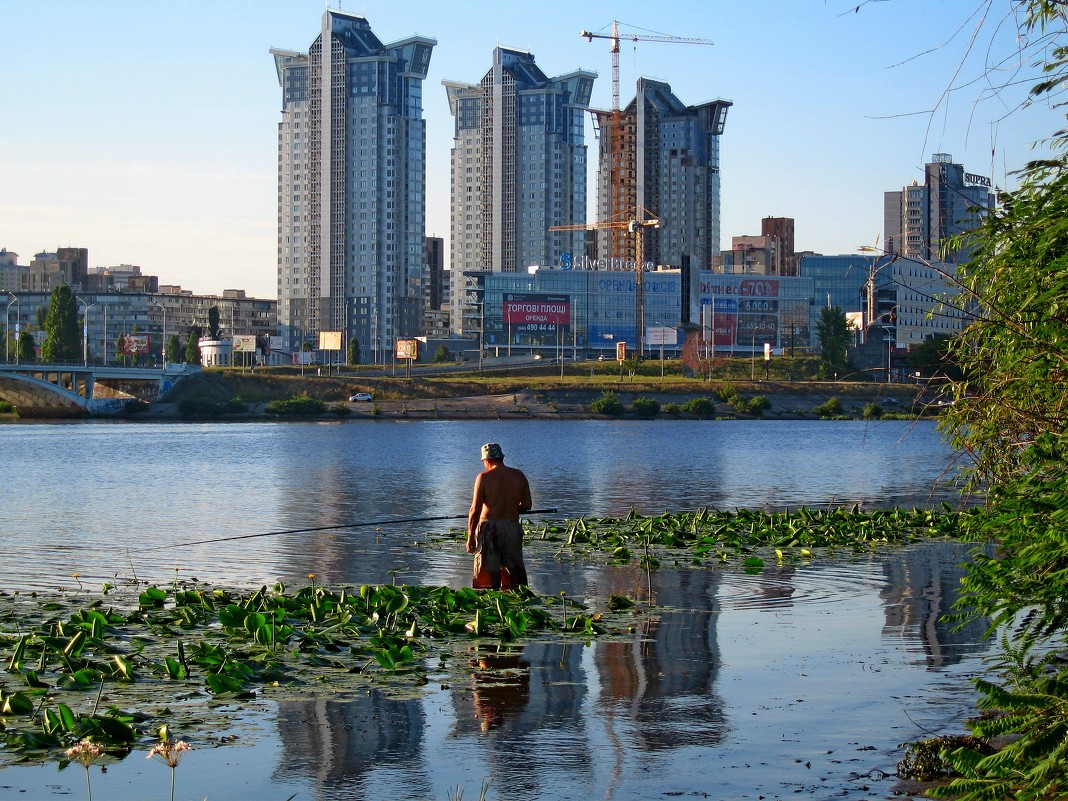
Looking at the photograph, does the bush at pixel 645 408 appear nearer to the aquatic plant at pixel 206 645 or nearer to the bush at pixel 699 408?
the bush at pixel 699 408

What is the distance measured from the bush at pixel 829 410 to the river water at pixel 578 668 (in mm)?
106414

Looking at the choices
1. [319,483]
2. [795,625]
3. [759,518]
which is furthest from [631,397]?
[795,625]

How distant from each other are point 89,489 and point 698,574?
120ft

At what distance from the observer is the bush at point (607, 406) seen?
152m

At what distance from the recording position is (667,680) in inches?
565

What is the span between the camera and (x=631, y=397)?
158625mm

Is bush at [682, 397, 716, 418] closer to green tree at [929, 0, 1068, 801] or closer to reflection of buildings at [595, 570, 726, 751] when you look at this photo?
reflection of buildings at [595, 570, 726, 751]

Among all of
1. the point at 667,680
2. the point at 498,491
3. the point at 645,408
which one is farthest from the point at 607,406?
the point at 667,680

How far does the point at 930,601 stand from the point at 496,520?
23.0ft

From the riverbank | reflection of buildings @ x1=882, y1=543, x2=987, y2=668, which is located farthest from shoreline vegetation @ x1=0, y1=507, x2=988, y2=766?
the riverbank

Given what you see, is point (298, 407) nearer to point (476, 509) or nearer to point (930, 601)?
point (476, 509)

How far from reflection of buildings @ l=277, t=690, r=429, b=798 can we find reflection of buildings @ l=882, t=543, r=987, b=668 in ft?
17.2

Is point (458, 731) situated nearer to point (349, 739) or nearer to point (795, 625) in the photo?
point (349, 739)

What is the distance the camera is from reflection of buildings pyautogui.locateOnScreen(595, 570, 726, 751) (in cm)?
1217
